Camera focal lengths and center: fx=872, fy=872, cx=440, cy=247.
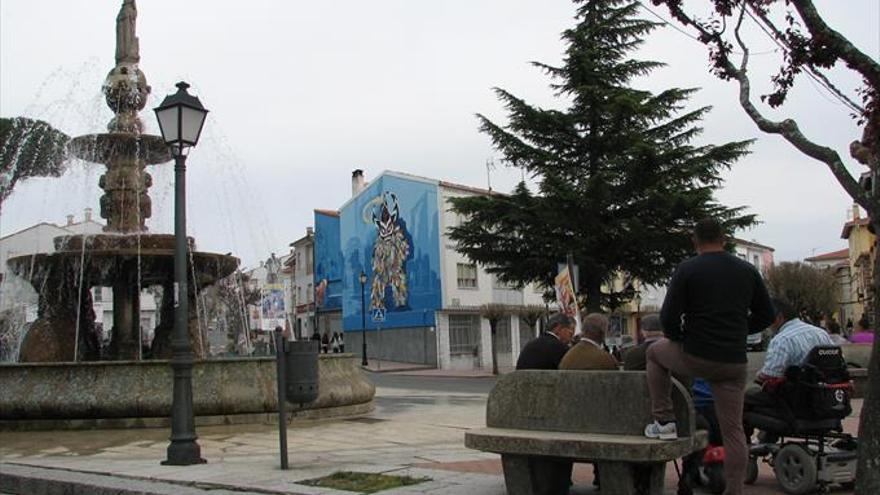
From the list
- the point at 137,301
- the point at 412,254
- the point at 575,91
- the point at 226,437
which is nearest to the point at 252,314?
the point at 412,254

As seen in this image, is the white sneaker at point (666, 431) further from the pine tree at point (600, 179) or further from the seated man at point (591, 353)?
the pine tree at point (600, 179)

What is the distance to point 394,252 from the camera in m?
50.9

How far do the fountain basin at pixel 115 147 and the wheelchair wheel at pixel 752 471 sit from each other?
12.4 metres

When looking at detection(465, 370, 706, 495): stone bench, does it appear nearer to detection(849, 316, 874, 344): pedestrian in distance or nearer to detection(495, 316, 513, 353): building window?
detection(849, 316, 874, 344): pedestrian in distance

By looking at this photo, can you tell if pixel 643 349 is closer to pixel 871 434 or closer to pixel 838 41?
pixel 871 434

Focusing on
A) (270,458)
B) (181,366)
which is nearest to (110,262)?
(181,366)

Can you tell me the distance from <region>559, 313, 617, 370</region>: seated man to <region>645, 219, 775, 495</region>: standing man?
3.43ft

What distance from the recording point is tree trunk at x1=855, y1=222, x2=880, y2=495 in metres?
4.94

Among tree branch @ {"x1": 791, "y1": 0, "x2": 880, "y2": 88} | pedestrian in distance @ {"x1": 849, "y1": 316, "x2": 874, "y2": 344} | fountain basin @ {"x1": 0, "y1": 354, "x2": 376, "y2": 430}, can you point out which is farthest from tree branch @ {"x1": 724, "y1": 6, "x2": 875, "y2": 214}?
pedestrian in distance @ {"x1": 849, "y1": 316, "x2": 874, "y2": 344}

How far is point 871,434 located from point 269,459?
6239mm

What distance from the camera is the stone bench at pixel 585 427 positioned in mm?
5633

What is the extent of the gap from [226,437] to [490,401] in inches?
233

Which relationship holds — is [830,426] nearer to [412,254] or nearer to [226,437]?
[226,437]

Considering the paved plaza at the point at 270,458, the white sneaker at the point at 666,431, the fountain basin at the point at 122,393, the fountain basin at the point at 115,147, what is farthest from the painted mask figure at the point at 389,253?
the white sneaker at the point at 666,431
